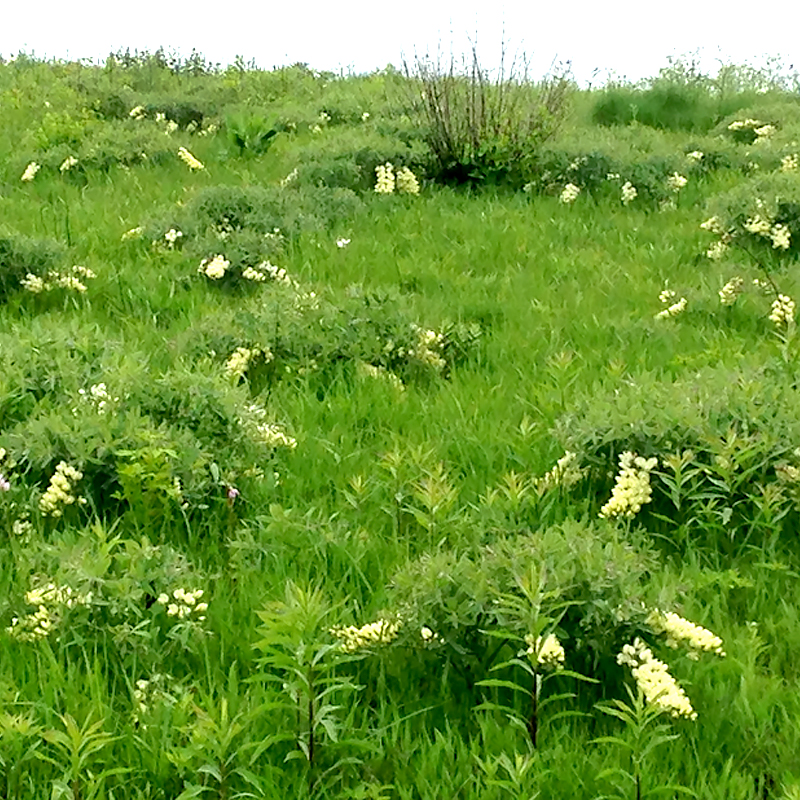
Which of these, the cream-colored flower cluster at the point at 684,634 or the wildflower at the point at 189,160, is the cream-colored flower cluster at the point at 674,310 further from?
the wildflower at the point at 189,160

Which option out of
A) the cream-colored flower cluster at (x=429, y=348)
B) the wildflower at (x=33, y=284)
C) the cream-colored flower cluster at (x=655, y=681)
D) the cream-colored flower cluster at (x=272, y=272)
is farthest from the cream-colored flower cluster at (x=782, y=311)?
the wildflower at (x=33, y=284)

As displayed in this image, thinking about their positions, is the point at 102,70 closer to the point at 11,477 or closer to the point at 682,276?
the point at 682,276

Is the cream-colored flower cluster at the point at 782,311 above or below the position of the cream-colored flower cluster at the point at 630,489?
above

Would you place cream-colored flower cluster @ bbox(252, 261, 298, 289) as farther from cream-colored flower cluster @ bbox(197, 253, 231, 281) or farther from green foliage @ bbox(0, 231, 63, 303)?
green foliage @ bbox(0, 231, 63, 303)

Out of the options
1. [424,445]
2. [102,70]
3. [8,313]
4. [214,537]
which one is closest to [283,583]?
[214,537]

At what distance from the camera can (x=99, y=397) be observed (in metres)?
4.02

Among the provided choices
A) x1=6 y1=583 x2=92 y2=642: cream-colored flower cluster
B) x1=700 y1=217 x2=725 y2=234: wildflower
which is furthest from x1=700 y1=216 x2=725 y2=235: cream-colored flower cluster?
x1=6 y1=583 x2=92 y2=642: cream-colored flower cluster

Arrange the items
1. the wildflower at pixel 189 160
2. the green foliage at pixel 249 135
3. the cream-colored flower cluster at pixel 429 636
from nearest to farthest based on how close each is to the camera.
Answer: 1. the cream-colored flower cluster at pixel 429 636
2. the wildflower at pixel 189 160
3. the green foliage at pixel 249 135

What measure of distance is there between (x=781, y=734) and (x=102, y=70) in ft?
46.4

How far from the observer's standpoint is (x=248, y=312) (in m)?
5.45

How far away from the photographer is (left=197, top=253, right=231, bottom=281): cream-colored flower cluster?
648 cm

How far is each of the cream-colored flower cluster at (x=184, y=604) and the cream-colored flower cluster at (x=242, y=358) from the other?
1.80m

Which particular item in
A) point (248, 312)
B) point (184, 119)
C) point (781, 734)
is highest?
point (184, 119)

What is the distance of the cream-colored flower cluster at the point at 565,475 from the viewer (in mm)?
3795
